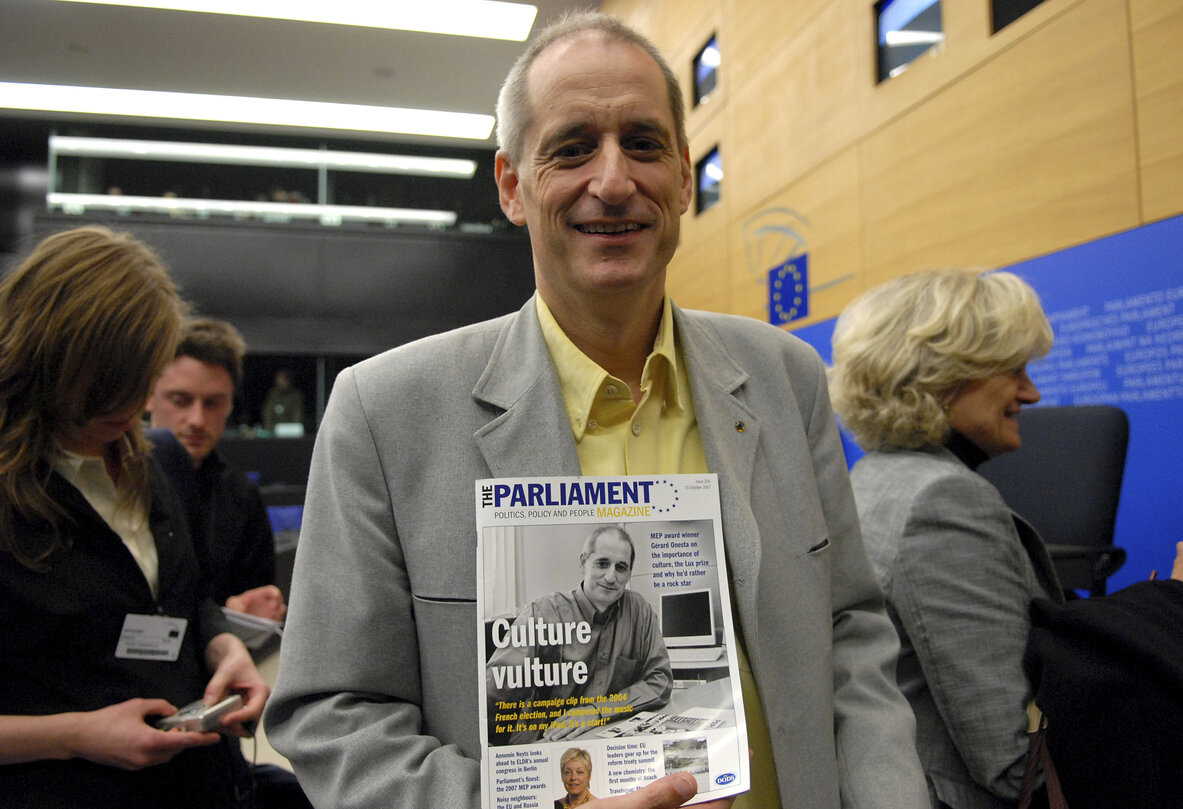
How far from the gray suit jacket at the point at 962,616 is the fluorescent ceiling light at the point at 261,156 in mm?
9722

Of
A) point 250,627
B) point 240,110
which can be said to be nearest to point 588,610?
point 250,627

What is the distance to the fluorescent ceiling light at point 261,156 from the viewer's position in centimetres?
934

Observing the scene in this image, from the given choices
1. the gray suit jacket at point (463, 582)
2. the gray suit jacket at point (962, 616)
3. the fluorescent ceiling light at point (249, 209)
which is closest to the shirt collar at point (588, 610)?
the gray suit jacket at point (463, 582)

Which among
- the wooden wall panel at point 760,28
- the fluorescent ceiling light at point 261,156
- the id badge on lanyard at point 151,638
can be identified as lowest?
the id badge on lanyard at point 151,638

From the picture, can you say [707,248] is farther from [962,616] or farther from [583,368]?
[583,368]

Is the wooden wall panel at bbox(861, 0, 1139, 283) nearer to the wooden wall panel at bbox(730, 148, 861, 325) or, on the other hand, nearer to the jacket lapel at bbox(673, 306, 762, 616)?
the wooden wall panel at bbox(730, 148, 861, 325)

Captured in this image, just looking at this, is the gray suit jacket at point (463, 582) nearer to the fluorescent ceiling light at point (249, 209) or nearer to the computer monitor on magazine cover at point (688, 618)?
the computer monitor on magazine cover at point (688, 618)

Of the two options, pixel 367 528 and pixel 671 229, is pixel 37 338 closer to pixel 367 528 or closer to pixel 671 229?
pixel 367 528

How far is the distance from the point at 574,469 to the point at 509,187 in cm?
45

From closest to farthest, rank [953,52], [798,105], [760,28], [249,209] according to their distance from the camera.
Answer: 1. [953,52]
2. [798,105]
3. [760,28]
4. [249,209]

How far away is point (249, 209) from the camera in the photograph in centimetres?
939

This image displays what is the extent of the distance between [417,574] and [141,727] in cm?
65

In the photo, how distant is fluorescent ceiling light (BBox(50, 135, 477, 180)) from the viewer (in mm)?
9336

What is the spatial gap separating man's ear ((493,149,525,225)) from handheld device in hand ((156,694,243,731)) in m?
0.97
